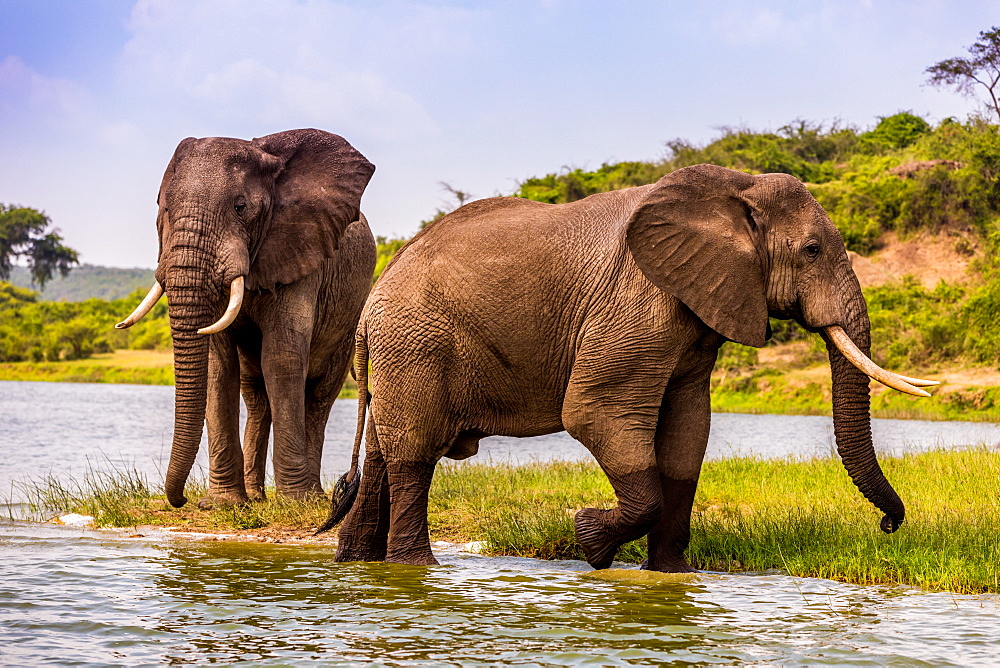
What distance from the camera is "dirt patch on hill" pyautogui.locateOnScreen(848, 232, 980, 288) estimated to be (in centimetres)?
3762

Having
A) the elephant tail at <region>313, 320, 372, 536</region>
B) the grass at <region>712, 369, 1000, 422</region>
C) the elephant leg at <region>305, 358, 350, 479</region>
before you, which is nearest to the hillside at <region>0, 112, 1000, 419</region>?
the grass at <region>712, 369, 1000, 422</region>

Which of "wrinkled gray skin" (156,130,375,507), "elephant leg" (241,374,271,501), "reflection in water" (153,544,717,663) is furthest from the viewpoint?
"elephant leg" (241,374,271,501)

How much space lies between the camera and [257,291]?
1002cm

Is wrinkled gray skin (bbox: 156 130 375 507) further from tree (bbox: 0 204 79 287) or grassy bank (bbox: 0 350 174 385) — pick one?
tree (bbox: 0 204 79 287)

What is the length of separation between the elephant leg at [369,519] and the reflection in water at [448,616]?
8.8 inches

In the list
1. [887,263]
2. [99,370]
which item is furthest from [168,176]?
[99,370]

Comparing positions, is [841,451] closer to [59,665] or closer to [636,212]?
[636,212]

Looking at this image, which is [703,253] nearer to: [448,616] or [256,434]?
[448,616]

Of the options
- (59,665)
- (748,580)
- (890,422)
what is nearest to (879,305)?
(890,422)

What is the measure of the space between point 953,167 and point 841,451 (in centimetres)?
3772

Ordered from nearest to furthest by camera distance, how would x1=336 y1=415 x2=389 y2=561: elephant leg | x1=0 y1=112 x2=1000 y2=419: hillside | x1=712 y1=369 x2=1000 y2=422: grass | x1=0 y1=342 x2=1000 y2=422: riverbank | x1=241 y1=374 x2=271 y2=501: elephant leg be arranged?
1. x1=336 y1=415 x2=389 y2=561: elephant leg
2. x1=241 y1=374 x2=271 y2=501: elephant leg
3. x1=712 y1=369 x2=1000 y2=422: grass
4. x1=0 y1=342 x2=1000 y2=422: riverbank
5. x1=0 y1=112 x2=1000 y2=419: hillside

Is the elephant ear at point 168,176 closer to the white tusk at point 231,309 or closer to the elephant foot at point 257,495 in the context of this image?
the white tusk at point 231,309

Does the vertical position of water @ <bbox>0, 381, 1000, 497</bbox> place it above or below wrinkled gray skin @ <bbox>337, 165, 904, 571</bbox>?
below

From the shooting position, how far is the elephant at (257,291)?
30.2 feet
